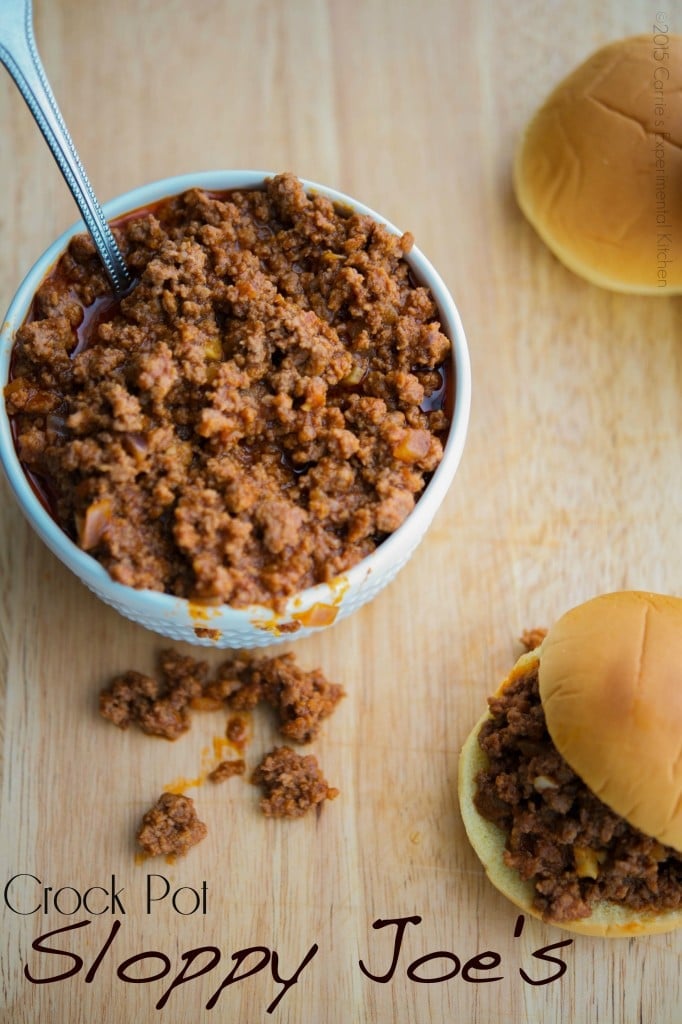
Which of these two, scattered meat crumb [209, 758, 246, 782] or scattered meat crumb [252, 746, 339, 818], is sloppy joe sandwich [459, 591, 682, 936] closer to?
scattered meat crumb [252, 746, 339, 818]

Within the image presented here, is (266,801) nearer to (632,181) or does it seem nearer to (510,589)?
(510,589)

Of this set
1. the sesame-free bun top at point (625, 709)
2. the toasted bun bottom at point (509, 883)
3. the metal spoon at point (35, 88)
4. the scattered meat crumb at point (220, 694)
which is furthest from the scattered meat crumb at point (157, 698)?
the metal spoon at point (35, 88)

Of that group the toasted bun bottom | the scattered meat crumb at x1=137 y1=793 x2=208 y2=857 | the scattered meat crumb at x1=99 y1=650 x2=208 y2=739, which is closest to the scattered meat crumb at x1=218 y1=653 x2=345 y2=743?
the scattered meat crumb at x1=99 y1=650 x2=208 y2=739

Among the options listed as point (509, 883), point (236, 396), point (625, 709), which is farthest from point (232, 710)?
point (625, 709)

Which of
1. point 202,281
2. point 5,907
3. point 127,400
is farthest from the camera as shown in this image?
point 5,907

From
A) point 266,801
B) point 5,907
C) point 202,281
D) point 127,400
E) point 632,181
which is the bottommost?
point 5,907

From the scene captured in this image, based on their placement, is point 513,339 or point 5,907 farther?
point 513,339

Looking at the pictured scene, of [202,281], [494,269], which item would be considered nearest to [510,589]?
[494,269]
